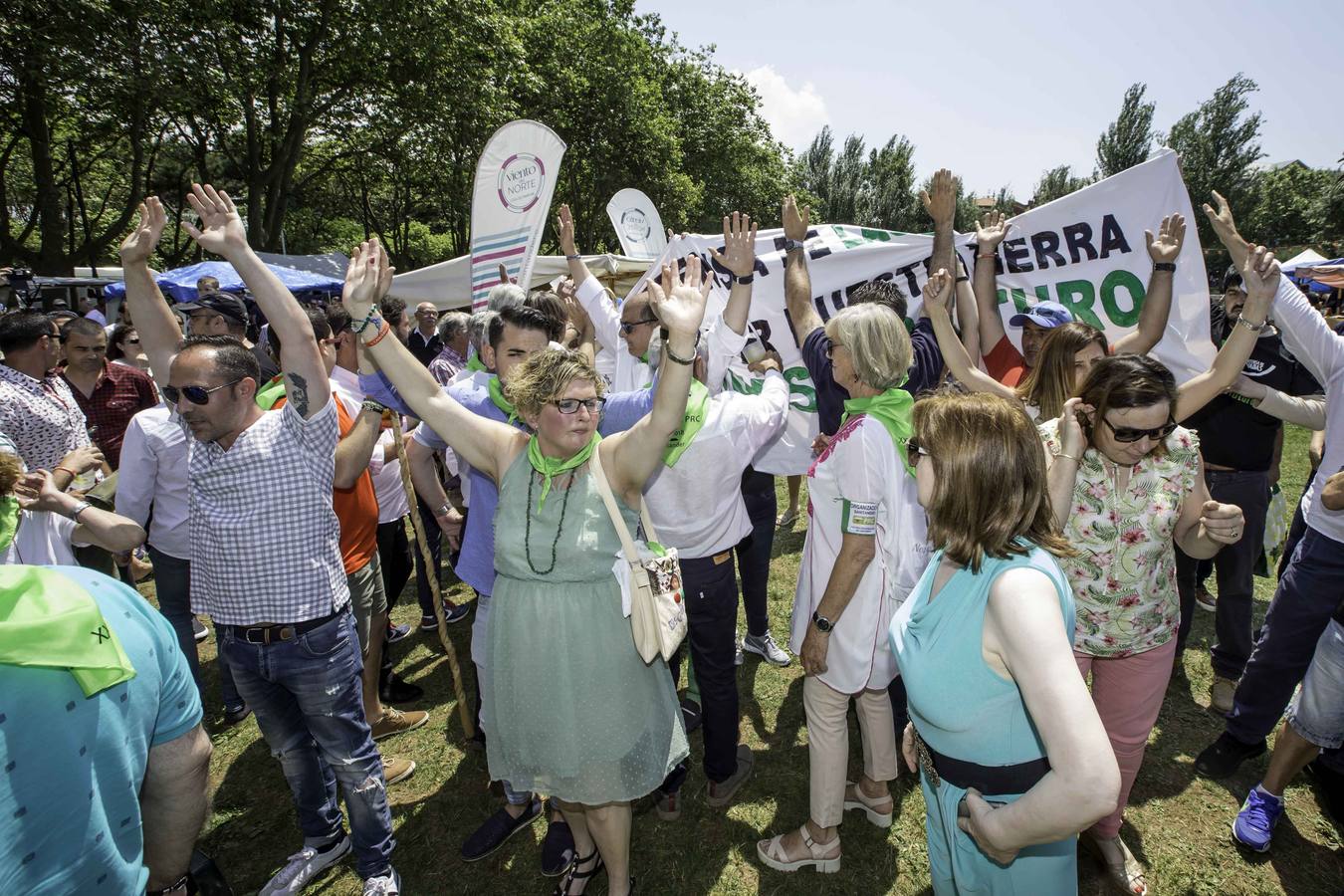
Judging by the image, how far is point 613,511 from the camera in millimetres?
2238

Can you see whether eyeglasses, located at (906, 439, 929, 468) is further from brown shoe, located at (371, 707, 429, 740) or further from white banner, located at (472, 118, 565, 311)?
white banner, located at (472, 118, 565, 311)

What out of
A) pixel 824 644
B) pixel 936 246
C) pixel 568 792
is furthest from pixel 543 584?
pixel 936 246

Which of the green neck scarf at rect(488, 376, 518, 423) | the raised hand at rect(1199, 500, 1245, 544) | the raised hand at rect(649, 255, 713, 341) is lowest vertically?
the raised hand at rect(1199, 500, 1245, 544)

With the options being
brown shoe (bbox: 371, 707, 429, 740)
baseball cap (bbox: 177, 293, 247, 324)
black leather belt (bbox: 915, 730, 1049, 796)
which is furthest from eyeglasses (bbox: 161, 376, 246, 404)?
black leather belt (bbox: 915, 730, 1049, 796)

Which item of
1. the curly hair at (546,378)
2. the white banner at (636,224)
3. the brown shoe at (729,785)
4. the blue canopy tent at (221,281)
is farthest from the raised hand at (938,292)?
the blue canopy tent at (221,281)

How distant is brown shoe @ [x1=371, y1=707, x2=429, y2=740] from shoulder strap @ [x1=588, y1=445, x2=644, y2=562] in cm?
247

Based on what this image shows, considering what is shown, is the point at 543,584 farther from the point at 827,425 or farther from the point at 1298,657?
the point at 1298,657

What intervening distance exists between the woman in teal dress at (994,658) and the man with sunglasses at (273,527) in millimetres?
2015

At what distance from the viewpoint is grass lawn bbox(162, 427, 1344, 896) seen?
2820 millimetres

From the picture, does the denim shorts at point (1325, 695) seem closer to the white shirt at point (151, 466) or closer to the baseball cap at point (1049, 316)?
the baseball cap at point (1049, 316)

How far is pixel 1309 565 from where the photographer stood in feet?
9.71

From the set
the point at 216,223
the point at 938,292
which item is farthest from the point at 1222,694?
the point at 216,223

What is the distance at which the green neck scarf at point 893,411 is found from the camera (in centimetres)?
255

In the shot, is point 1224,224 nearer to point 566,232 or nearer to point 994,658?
point 994,658
